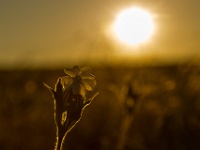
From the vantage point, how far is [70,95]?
1.81 metres

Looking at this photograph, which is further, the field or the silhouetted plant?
the field

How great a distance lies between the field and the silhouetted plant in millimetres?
1020

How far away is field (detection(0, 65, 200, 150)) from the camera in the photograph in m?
3.18

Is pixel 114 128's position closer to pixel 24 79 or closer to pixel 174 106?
pixel 174 106

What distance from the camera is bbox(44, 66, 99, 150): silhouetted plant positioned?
5.78ft

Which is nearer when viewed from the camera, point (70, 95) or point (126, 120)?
point (70, 95)

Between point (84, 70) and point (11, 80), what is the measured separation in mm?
3242

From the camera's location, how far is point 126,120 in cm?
305

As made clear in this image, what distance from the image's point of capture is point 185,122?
3.54 m

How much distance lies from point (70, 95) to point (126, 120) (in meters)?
1.30

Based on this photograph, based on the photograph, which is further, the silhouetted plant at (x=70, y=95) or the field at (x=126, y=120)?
the field at (x=126, y=120)

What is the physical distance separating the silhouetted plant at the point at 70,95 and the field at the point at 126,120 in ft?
3.35

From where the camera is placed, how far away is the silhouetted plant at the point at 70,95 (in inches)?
69.4

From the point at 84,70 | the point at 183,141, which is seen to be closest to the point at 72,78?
the point at 84,70
